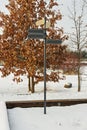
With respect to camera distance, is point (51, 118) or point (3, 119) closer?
point (3, 119)

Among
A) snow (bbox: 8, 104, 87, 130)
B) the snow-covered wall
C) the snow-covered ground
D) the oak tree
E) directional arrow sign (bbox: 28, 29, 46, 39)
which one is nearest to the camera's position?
the snow-covered wall

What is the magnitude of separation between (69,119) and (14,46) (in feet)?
34.4

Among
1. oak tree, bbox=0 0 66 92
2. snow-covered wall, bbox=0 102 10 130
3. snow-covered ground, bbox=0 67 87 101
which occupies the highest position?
oak tree, bbox=0 0 66 92

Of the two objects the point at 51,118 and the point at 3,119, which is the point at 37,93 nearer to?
the point at 51,118

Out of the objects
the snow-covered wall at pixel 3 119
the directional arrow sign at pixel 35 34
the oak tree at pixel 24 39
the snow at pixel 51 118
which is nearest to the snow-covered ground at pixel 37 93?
the oak tree at pixel 24 39

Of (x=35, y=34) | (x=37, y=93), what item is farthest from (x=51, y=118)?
(x=37, y=93)

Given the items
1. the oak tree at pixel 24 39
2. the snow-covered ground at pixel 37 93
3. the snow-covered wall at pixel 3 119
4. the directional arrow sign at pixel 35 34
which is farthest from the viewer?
the oak tree at pixel 24 39

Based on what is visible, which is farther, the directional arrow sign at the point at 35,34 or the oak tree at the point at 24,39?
the oak tree at the point at 24,39

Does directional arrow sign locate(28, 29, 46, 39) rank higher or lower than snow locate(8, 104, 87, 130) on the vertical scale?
higher

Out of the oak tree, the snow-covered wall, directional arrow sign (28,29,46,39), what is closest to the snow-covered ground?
the oak tree

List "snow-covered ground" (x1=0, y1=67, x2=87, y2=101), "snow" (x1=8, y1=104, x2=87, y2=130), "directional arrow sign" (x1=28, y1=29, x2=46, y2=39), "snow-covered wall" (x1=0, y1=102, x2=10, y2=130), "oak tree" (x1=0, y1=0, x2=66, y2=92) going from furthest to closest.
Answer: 1. "oak tree" (x1=0, y1=0, x2=66, y2=92)
2. "snow-covered ground" (x1=0, y1=67, x2=87, y2=101)
3. "directional arrow sign" (x1=28, y1=29, x2=46, y2=39)
4. "snow" (x1=8, y1=104, x2=87, y2=130)
5. "snow-covered wall" (x1=0, y1=102, x2=10, y2=130)

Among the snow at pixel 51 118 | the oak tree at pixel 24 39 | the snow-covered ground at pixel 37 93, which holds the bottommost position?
the snow-covered ground at pixel 37 93

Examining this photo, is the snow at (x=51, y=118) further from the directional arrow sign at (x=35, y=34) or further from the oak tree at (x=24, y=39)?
the oak tree at (x=24, y=39)

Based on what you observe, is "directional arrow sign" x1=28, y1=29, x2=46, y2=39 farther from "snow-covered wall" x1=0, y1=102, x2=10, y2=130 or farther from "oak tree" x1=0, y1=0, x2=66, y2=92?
"oak tree" x1=0, y1=0, x2=66, y2=92
